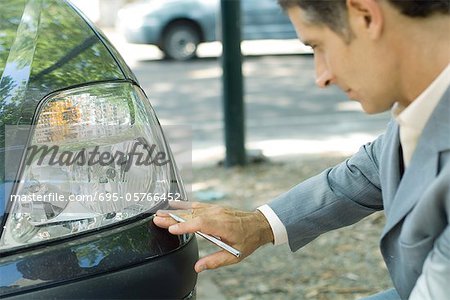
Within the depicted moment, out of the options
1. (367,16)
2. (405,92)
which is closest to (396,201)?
(405,92)

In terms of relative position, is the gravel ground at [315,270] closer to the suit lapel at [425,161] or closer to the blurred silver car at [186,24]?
the suit lapel at [425,161]

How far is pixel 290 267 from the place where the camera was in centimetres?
379

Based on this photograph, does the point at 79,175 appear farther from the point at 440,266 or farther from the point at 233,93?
the point at 233,93

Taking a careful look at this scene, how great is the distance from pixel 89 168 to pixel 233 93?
3682mm

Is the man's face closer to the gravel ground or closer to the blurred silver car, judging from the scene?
the gravel ground

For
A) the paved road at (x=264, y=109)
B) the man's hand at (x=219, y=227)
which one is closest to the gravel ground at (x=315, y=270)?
the paved road at (x=264, y=109)

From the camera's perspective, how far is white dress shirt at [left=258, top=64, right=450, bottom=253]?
1.60m

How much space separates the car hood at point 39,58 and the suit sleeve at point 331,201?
2.01ft

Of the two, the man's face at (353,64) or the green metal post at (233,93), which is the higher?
the man's face at (353,64)

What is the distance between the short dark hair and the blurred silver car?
12.0 metres

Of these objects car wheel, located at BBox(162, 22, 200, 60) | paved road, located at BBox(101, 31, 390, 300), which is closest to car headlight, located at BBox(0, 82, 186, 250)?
paved road, located at BBox(101, 31, 390, 300)

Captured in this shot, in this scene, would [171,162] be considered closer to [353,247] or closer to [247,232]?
[247,232]

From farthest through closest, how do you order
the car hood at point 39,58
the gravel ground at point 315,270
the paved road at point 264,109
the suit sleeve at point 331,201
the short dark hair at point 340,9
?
1. the paved road at point 264,109
2. the gravel ground at point 315,270
3. the suit sleeve at point 331,201
4. the car hood at point 39,58
5. the short dark hair at point 340,9

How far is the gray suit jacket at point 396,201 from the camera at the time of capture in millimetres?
1595
